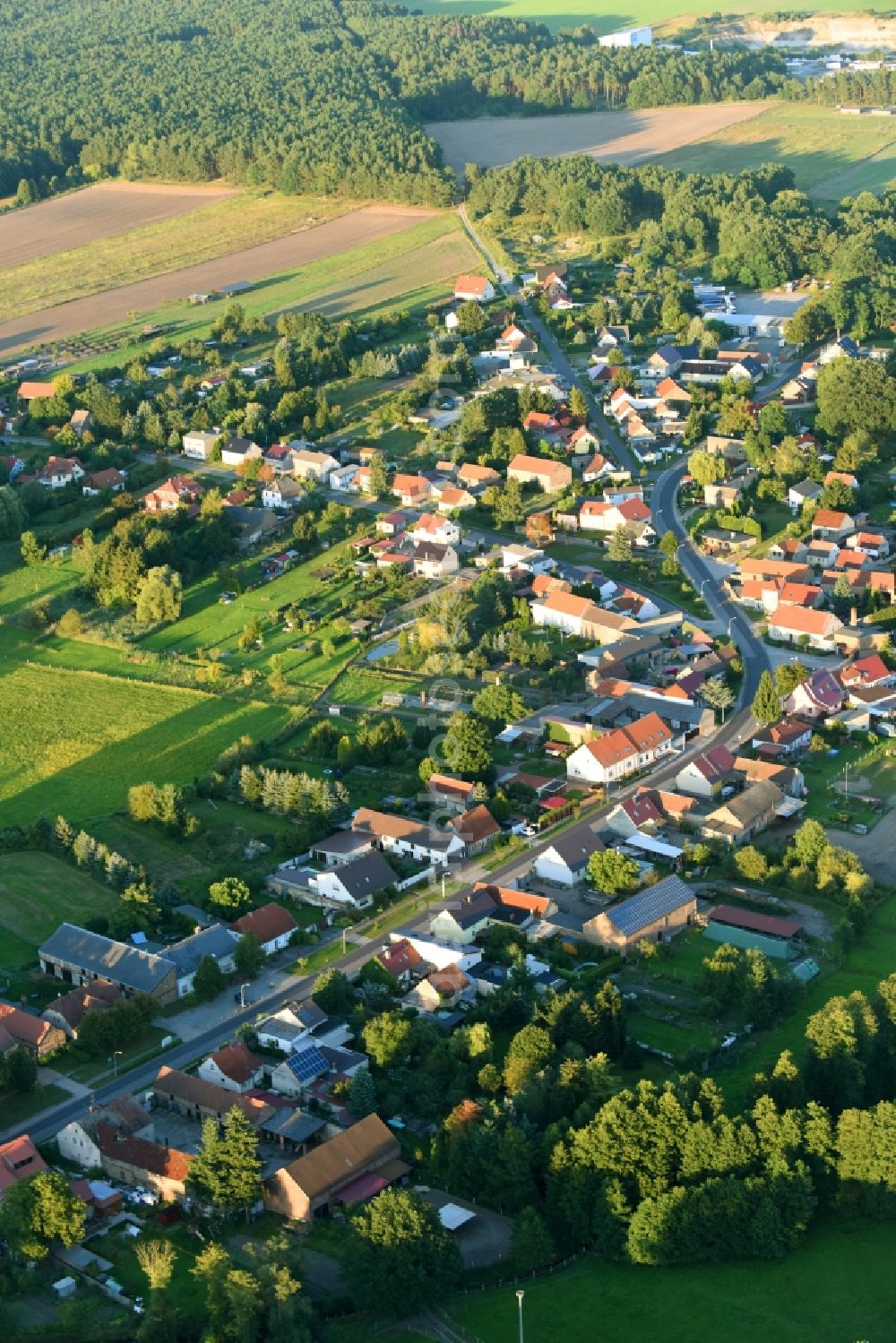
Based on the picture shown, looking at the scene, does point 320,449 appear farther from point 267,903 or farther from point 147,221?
point 147,221

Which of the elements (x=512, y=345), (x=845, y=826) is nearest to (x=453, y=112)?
(x=512, y=345)

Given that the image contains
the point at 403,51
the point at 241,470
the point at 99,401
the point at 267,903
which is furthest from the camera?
the point at 403,51

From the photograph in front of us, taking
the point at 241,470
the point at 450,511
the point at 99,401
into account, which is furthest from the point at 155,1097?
the point at 99,401

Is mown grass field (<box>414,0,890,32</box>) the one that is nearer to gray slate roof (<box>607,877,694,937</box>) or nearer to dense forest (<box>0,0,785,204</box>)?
dense forest (<box>0,0,785,204</box>)

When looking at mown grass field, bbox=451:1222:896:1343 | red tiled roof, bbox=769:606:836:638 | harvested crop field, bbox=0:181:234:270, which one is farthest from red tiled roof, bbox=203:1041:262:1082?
harvested crop field, bbox=0:181:234:270

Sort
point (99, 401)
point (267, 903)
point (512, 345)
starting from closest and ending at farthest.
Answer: point (267, 903)
point (99, 401)
point (512, 345)

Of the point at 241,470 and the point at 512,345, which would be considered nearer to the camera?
the point at 241,470

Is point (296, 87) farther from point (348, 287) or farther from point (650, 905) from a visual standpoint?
point (650, 905)
